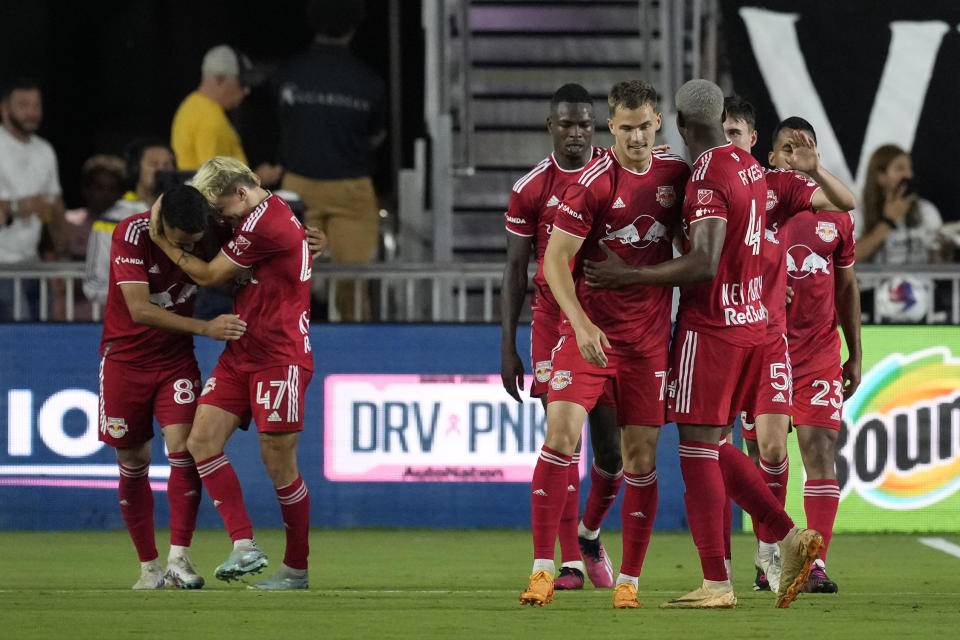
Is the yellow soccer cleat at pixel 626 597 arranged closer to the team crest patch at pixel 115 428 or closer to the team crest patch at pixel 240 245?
the team crest patch at pixel 240 245

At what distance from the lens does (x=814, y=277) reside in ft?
27.5

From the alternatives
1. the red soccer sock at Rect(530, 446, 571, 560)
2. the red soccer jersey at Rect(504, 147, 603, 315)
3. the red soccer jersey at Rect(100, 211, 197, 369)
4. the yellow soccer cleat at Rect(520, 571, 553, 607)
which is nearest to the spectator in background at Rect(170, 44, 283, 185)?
the red soccer jersey at Rect(100, 211, 197, 369)

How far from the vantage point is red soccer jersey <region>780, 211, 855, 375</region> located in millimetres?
8336

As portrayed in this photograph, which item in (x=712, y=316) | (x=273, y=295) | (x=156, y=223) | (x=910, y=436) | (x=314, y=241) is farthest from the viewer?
(x=910, y=436)

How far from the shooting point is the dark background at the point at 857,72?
554 inches

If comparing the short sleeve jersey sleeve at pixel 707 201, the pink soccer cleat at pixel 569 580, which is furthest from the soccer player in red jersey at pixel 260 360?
the short sleeve jersey sleeve at pixel 707 201

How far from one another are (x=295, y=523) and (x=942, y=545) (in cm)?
467

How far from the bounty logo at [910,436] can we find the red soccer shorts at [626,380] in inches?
173

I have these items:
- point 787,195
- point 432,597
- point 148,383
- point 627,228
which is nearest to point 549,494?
point 432,597

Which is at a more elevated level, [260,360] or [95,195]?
[95,195]

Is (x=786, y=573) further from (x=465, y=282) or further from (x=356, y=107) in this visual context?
(x=356, y=107)

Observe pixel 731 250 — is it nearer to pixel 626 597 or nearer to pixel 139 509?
pixel 626 597

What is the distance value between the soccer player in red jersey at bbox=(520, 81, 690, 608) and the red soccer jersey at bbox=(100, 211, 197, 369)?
2.18 meters

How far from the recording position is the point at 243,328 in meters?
8.02
